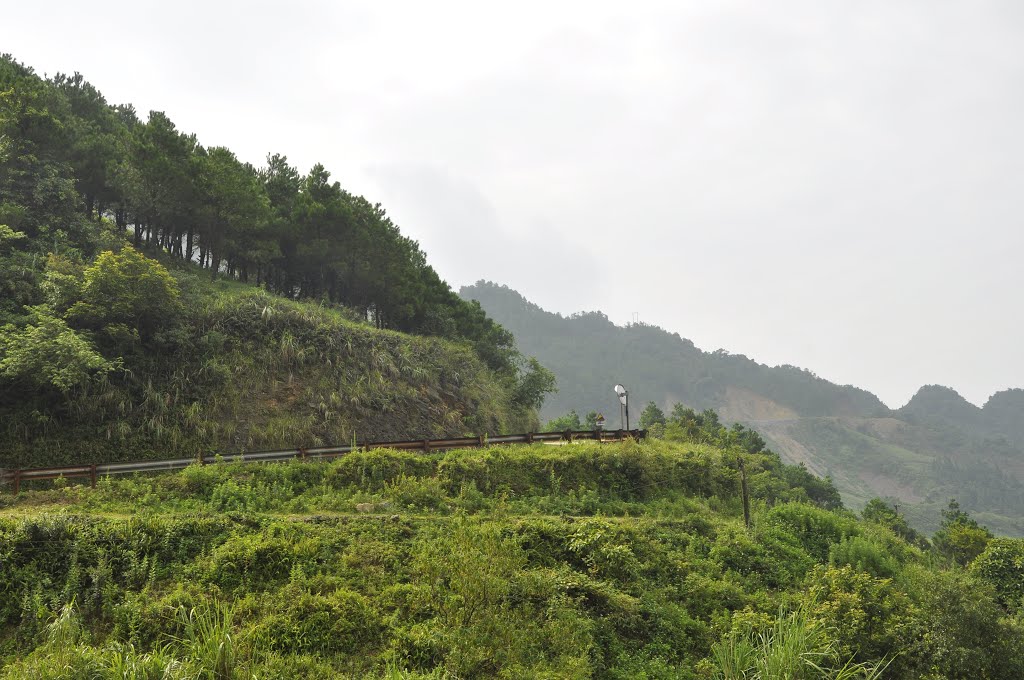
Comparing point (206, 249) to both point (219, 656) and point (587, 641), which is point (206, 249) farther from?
point (587, 641)

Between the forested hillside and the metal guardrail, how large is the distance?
291 cm

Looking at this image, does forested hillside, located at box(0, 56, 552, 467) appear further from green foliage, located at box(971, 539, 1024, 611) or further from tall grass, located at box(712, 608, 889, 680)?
green foliage, located at box(971, 539, 1024, 611)

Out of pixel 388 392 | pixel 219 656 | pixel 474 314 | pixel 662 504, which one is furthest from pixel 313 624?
pixel 474 314

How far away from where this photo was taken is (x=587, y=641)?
13.4 meters

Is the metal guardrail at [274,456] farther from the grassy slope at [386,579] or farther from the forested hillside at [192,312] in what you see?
the forested hillside at [192,312]

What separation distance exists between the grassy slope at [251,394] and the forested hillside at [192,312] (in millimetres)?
80

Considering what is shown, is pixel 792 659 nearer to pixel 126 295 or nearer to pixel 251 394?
pixel 251 394

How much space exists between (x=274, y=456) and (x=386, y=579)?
30.7 ft

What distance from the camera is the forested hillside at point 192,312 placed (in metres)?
22.3

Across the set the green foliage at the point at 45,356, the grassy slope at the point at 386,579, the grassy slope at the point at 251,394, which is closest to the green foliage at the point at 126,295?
the grassy slope at the point at 251,394

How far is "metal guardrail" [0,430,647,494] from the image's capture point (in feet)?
59.6

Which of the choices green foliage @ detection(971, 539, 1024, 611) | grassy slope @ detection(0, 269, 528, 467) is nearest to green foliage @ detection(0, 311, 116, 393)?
grassy slope @ detection(0, 269, 528, 467)

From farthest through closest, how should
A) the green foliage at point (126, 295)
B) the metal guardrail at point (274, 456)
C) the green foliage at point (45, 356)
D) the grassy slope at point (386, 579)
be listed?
the green foliage at point (126, 295), the green foliage at point (45, 356), the metal guardrail at point (274, 456), the grassy slope at point (386, 579)

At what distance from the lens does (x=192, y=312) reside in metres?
28.1
